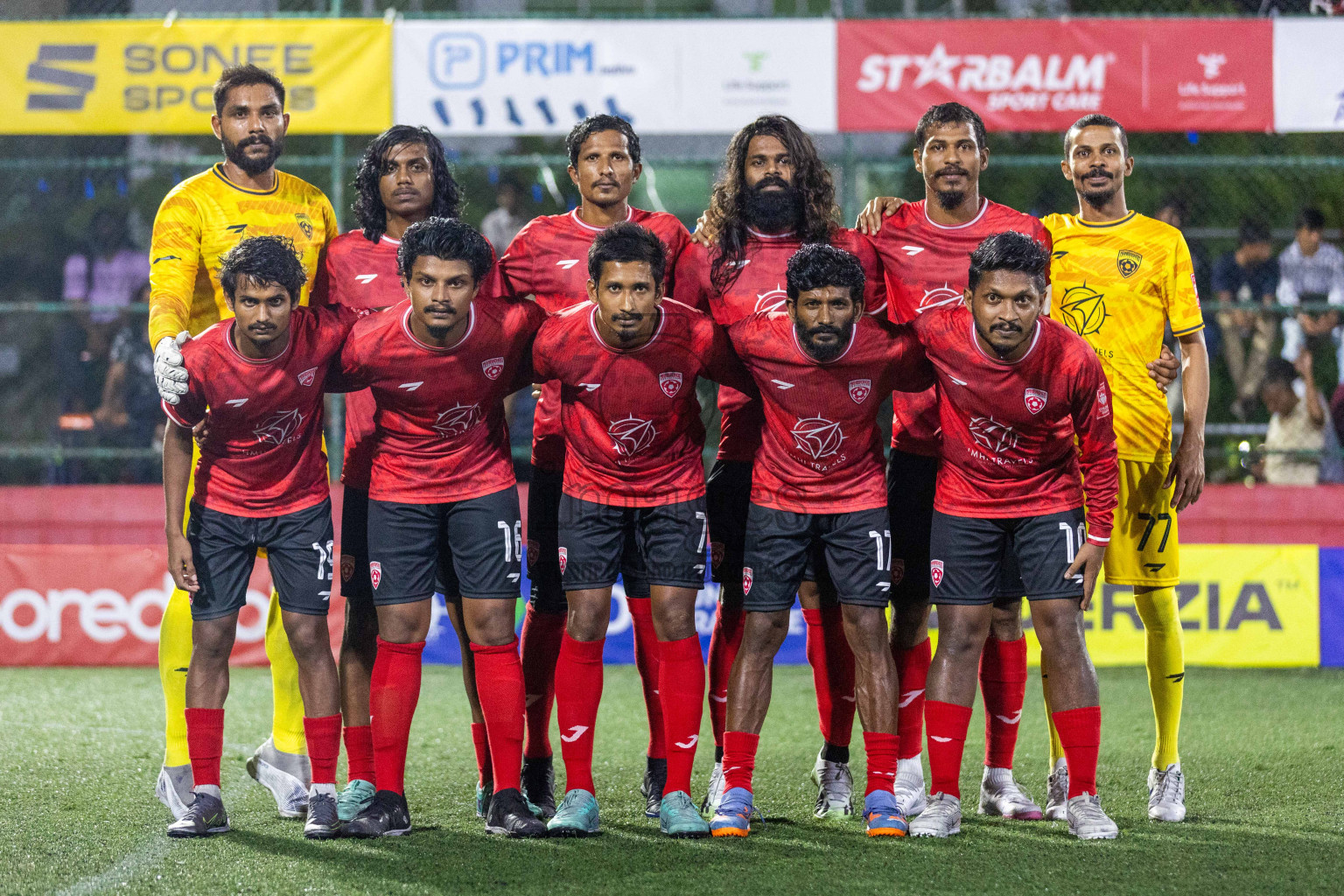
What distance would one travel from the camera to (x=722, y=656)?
16.2 ft

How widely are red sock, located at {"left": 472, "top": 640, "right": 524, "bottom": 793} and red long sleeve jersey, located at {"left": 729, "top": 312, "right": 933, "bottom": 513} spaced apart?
3.13 ft

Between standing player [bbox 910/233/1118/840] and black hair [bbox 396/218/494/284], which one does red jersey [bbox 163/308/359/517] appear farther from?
standing player [bbox 910/233/1118/840]

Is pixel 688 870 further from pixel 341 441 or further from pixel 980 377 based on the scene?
pixel 341 441

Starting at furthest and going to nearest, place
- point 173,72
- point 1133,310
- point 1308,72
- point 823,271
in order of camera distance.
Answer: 1. point 1308,72
2. point 173,72
3. point 1133,310
4. point 823,271

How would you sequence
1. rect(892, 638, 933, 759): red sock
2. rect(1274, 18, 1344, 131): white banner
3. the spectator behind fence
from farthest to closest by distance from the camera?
the spectator behind fence < rect(1274, 18, 1344, 131): white banner < rect(892, 638, 933, 759): red sock

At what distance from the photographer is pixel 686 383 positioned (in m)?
4.44

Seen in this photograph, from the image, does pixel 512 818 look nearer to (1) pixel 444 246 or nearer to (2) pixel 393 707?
(2) pixel 393 707

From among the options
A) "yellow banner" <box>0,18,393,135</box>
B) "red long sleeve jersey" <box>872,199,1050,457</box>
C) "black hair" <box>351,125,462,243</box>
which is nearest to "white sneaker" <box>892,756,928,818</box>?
"red long sleeve jersey" <box>872,199,1050,457</box>

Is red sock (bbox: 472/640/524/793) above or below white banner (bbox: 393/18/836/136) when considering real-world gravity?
below

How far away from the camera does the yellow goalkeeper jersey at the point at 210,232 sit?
16.1ft

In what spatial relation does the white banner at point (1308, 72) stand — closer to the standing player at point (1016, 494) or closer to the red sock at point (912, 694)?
the standing player at point (1016, 494)

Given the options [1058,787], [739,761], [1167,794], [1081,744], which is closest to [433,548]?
[739,761]

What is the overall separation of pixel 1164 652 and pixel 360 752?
112 inches

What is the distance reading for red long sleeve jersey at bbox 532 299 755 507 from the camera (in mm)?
4375
